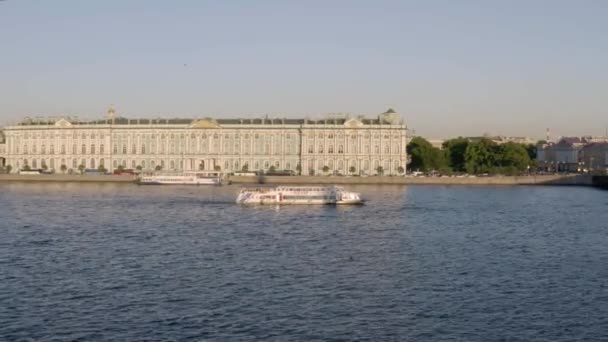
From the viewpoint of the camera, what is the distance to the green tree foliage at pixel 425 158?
103m

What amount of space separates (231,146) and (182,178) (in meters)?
12.4

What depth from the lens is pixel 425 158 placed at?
103 meters

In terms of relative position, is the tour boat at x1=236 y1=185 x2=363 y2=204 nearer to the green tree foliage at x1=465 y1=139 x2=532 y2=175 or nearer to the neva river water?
the neva river water

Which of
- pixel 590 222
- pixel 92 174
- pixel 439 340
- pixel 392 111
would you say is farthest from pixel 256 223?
pixel 392 111

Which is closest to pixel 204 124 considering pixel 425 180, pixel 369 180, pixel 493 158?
pixel 369 180

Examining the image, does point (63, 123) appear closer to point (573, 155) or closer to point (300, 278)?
point (300, 278)

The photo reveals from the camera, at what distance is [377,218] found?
139 feet

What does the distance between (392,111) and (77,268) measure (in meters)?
74.4

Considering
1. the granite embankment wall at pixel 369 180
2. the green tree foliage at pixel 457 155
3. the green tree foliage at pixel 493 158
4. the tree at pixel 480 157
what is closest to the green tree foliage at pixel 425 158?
the green tree foliage at pixel 457 155

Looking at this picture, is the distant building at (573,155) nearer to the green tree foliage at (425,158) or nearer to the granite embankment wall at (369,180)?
the green tree foliage at (425,158)

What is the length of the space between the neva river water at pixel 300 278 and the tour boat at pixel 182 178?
39019mm

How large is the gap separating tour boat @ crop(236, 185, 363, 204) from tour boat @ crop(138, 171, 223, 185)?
90.7ft

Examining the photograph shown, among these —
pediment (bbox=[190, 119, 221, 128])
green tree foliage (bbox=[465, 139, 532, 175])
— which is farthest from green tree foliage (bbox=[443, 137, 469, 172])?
pediment (bbox=[190, 119, 221, 128])

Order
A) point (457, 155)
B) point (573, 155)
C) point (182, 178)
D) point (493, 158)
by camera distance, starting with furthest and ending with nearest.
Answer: point (573, 155) < point (457, 155) < point (493, 158) < point (182, 178)
